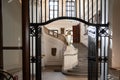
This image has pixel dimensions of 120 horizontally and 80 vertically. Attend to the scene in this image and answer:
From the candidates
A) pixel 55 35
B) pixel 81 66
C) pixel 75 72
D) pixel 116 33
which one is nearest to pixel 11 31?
pixel 116 33

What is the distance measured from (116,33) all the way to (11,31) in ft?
5.92

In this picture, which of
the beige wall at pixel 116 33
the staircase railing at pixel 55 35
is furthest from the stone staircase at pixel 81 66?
the beige wall at pixel 116 33

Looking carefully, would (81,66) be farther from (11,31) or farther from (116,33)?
(116,33)

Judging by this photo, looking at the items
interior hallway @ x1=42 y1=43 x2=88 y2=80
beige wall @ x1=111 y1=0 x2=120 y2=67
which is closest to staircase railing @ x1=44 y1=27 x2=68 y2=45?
interior hallway @ x1=42 y1=43 x2=88 y2=80

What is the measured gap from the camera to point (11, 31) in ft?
13.9

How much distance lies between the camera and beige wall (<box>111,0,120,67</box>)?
148 inches

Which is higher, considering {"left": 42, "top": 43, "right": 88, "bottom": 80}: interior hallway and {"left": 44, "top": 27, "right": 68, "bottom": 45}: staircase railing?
{"left": 44, "top": 27, "right": 68, "bottom": 45}: staircase railing

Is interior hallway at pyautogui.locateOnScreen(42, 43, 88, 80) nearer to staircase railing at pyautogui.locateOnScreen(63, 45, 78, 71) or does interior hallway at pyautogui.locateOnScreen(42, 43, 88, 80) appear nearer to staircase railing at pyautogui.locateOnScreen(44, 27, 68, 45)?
staircase railing at pyautogui.locateOnScreen(63, 45, 78, 71)

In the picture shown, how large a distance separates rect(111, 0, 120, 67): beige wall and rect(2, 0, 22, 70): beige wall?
5.07 feet

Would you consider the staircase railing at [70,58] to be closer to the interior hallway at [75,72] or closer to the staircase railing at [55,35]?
the interior hallway at [75,72]

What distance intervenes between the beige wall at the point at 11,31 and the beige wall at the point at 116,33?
5.07ft

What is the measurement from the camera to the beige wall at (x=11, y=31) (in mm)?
3920

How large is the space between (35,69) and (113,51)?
1698 millimetres

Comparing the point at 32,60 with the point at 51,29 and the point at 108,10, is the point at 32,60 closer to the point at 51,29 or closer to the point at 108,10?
the point at 108,10
